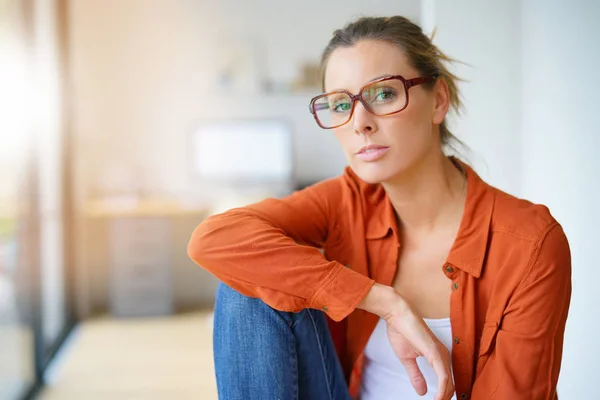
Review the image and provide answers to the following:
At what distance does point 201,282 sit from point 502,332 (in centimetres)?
326

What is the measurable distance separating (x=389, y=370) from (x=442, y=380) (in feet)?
0.83

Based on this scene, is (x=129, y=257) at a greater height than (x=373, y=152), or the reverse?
(x=373, y=152)

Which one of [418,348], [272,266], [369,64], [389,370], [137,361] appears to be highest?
[369,64]

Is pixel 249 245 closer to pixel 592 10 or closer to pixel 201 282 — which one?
pixel 592 10

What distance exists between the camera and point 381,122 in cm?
118

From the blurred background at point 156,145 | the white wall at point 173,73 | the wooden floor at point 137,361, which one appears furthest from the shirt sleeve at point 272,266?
the white wall at point 173,73

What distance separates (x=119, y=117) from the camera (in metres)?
4.12

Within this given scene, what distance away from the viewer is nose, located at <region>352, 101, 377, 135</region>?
117cm

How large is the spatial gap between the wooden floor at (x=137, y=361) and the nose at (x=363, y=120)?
1793mm

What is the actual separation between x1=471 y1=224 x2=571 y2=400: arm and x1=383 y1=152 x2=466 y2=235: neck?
0.72 ft

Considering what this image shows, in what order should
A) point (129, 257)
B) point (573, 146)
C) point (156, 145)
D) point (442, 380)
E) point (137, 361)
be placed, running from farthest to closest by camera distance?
point (156, 145) < point (129, 257) < point (137, 361) < point (573, 146) < point (442, 380)

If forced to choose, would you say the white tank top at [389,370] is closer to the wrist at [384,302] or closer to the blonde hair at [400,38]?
the wrist at [384,302]

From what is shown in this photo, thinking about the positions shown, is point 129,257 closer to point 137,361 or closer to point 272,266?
point 137,361

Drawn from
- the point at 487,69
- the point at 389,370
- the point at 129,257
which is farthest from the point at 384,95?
the point at 129,257
